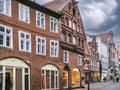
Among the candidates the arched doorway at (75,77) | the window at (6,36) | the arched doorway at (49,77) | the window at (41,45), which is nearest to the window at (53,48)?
the arched doorway at (49,77)

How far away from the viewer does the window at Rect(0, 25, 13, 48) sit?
Result: 1110 inches

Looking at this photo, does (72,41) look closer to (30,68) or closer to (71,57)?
(71,57)

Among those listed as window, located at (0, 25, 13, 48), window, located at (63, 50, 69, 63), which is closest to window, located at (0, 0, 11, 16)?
window, located at (0, 25, 13, 48)

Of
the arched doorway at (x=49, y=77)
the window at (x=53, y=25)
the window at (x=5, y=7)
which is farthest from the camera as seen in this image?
the window at (x=53, y=25)

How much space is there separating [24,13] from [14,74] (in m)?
7.02

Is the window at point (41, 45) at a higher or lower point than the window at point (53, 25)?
lower

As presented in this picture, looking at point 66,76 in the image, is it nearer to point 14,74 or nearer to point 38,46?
point 38,46

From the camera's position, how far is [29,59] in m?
32.4

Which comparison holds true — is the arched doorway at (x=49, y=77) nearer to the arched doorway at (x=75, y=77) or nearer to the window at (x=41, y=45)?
the window at (x=41, y=45)

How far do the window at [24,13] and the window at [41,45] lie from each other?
299 centimetres

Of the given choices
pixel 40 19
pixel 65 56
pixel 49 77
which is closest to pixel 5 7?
pixel 40 19

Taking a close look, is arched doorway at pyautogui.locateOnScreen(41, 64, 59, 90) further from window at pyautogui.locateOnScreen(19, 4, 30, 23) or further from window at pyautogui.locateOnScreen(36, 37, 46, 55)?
window at pyautogui.locateOnScreen(19, 4, 30, 23)

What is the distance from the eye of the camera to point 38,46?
34.7 m

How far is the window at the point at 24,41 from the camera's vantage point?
31.1 metres
